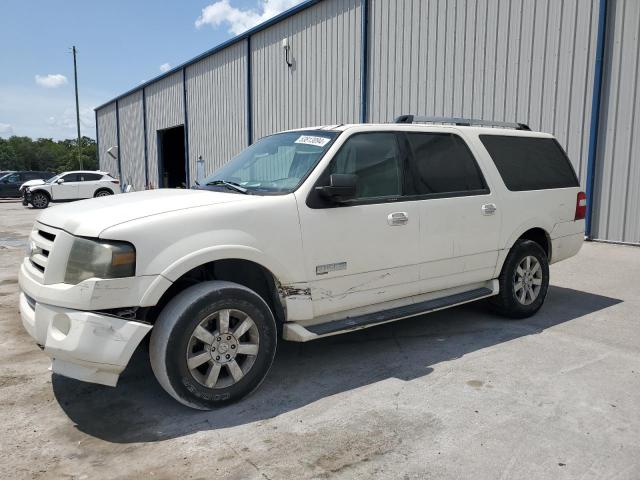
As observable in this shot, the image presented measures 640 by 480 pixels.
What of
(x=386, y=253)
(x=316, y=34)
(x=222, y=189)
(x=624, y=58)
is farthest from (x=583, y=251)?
(x=316, y=34)

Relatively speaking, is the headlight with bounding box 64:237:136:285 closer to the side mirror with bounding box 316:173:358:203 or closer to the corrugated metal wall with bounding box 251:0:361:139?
the side mirror with bounding box 316:173:358:203

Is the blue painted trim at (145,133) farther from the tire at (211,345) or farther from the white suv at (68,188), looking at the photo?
the tire at (211,345)

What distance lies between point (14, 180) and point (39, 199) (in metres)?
8.80

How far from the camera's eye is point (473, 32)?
1098 centimetres

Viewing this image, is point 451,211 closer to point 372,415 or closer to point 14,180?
point 372,415

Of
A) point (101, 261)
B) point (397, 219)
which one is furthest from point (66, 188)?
point (101, 261)

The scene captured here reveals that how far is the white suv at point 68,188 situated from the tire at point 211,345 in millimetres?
21754

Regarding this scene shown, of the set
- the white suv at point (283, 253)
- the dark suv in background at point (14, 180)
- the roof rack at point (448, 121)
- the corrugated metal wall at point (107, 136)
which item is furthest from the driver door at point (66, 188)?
the roof rack at point (448, 121)

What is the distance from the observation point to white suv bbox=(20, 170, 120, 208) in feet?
75.9

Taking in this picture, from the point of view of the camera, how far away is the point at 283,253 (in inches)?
143

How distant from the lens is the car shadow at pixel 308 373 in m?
3.28

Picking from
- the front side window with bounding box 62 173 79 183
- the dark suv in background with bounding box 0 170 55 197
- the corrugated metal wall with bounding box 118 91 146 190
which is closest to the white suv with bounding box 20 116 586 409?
the front side window with bounding box 62 173 79 183

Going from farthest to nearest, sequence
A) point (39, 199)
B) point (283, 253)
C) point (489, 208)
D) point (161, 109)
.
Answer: point (161, 109), point (39, 199), point (489, 208), point (283, 253)

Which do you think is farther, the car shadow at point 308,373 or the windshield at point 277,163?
the windshield at point 277,163
